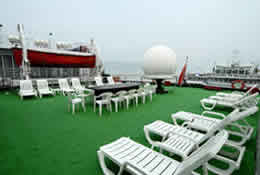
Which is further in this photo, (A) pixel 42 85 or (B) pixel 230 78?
(B) pixel 230 78

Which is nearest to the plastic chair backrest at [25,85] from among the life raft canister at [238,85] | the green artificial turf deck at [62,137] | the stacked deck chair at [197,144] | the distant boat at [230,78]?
the green artificial turf deck at [62,137]

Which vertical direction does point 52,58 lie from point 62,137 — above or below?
above

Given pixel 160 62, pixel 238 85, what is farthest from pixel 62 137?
pixel 238 85

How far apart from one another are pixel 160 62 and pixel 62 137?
7131mm

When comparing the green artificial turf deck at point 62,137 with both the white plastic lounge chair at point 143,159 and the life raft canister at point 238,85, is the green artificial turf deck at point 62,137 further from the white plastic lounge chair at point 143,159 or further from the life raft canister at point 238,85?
the life raft canister at point 238,85

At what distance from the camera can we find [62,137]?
Result: 312 cm

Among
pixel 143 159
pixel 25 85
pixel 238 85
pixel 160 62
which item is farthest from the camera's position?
pixel 238 85

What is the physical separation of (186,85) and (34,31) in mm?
12962

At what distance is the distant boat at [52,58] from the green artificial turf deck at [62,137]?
4.28 meters

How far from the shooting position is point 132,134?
3.22 metres

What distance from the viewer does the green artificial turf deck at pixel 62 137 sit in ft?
7.00

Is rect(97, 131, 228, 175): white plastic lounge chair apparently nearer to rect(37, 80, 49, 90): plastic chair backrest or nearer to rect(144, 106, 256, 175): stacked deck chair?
rect(144, 106, 256, 175): stacked deck chair

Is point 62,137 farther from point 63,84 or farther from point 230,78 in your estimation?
point 230,78

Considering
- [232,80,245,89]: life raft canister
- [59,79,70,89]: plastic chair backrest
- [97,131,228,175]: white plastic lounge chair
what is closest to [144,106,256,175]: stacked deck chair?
[97,131,228,175]: white plastic lounge chair
